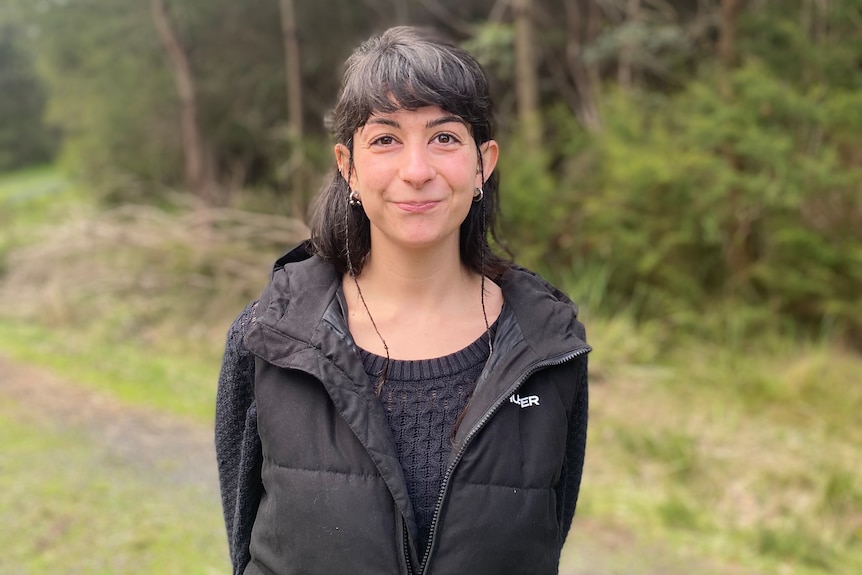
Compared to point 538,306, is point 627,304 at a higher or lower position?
lower

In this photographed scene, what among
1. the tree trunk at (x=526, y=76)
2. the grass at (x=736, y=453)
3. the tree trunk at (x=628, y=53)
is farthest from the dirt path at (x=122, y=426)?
the tree trunk at (x=628, y=53)

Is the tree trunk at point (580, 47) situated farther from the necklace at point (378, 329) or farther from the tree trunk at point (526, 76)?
the necklace at point (378, 329)

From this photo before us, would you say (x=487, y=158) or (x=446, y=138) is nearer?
(x=446, y=138)

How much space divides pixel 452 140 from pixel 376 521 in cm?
75

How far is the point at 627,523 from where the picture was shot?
448 centimetres

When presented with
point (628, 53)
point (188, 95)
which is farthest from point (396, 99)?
point (188, 95)

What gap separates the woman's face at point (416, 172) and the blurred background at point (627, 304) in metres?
2.91

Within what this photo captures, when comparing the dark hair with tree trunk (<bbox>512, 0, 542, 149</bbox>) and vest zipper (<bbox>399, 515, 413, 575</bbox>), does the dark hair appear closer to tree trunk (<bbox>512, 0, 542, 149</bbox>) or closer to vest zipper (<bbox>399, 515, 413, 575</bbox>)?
vest zipper (<bbox>399, 515, 413, 575</bbox>)

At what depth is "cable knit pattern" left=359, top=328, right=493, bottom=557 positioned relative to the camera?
162cm

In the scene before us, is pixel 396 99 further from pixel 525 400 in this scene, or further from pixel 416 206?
pixel 525 400

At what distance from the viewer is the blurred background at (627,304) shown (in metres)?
4.45

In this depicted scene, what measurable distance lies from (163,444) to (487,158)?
14.7 ft

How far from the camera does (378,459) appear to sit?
155 cm

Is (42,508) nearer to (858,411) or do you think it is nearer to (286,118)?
(858,411)
